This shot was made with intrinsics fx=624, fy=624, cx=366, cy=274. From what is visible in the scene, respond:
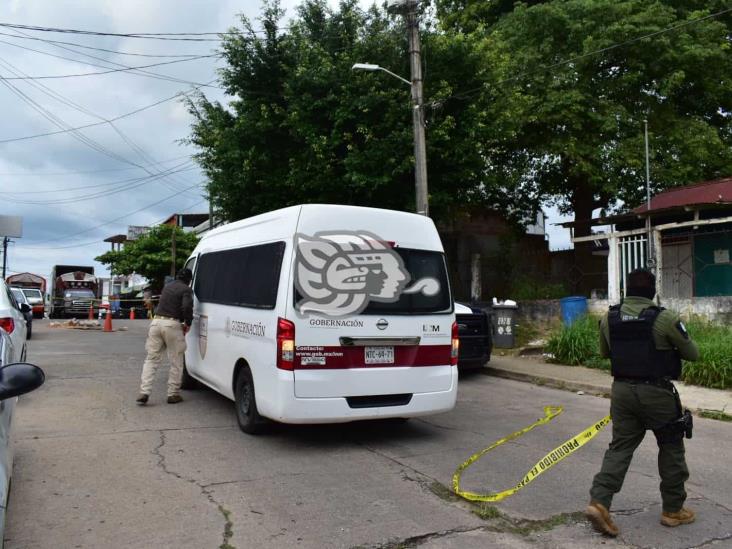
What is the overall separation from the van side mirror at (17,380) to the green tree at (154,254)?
132 feet

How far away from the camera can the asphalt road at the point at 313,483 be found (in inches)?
156

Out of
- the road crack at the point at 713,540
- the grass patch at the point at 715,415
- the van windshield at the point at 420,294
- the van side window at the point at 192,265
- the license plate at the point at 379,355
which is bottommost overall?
the road crack at the point at 713,540

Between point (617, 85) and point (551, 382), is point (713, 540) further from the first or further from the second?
point (617, 85)

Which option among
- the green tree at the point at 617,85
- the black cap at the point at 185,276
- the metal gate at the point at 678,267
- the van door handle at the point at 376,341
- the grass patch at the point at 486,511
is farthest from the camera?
the green tree at the point at 617,85

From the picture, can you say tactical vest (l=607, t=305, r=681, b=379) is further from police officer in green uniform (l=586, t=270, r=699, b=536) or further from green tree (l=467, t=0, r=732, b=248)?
green tree (l=467, t=0, r=732, b=248)

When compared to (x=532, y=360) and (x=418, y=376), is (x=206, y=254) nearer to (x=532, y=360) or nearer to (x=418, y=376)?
(x=418, y=376)

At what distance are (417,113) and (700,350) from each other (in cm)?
710

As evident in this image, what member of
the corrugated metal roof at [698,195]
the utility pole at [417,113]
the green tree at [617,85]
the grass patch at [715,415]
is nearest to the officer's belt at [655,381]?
the grass patch at [715,415]

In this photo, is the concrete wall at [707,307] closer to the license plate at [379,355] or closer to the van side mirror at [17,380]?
the license plate at [379,355]

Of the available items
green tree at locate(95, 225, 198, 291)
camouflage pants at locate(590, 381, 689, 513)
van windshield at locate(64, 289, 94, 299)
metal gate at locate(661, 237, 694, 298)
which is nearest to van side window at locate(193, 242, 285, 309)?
camouflage pants at locate(590, 381, 689, 513)

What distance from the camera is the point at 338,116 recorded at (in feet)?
46.9

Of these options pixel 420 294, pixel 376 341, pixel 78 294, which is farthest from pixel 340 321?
pixel 78 294

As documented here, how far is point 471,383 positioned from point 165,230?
3665 cm

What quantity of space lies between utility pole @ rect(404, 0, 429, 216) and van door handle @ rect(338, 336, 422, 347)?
692 cm
